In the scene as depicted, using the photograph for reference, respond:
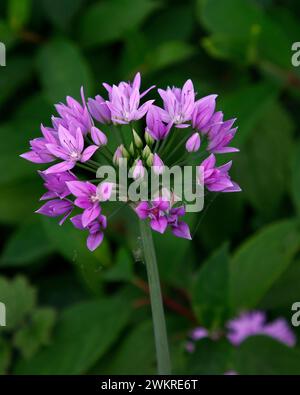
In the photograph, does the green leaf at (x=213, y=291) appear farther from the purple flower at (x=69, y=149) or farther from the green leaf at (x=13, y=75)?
the green leaf at (x=13, y=75)

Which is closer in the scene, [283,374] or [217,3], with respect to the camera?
[283,374]

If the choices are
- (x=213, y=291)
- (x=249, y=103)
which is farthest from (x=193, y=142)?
(x=249, y=103)

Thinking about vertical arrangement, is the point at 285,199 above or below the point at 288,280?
above

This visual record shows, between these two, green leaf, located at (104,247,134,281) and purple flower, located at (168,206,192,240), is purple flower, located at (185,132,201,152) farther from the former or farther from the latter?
green leaf, located at (104,247,134,281)

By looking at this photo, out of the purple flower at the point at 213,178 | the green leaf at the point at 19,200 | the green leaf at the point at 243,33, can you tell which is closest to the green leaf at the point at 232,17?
the green leaf at the point at 243,33

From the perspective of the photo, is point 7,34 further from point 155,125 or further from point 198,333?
point 155,125
